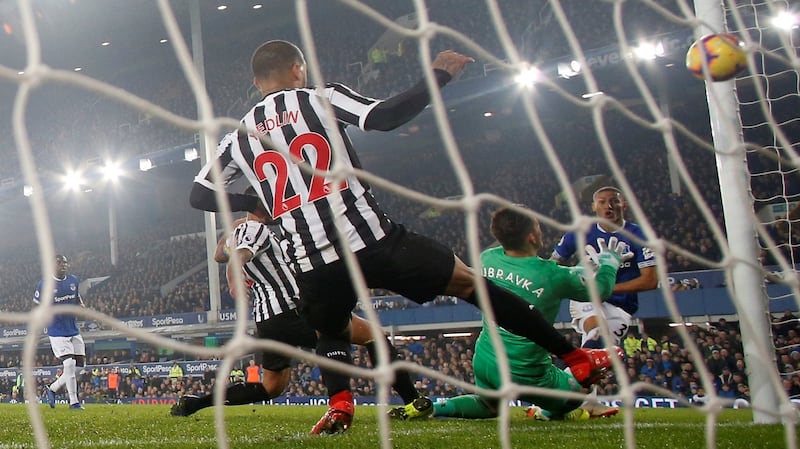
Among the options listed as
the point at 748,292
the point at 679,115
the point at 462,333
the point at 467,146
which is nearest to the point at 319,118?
the point at 748,292

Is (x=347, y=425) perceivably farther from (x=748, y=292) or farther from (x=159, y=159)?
(x=159, y=159)

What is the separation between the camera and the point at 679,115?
63.9 ft

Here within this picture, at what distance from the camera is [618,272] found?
498cm

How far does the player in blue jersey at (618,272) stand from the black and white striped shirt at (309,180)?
239 centimetres

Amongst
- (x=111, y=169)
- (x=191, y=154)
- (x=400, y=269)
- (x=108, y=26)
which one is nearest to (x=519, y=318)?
(x=400, y=269)

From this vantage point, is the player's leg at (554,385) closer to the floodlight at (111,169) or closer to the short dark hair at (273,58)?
the short dark hair at (273,58)

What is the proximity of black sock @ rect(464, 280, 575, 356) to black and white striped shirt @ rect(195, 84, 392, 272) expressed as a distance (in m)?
0.47

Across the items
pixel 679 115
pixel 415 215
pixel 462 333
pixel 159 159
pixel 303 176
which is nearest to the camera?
pixel 303 176

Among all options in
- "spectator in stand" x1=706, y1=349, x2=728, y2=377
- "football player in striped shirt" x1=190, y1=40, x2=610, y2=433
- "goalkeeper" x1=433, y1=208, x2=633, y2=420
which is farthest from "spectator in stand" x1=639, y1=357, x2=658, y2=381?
"football player in striped shirt" x1=190, y1=40, x2=610, y2=433

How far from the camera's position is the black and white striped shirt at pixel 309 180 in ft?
9.05

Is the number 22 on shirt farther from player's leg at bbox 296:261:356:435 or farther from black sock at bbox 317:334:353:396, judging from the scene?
black sock at bbox 317:334:353:396

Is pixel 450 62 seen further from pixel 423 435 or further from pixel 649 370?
pixel 649 370

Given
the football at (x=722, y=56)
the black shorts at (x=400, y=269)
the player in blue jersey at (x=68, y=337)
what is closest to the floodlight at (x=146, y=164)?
the player in blue jersey at (x=68, y=337)

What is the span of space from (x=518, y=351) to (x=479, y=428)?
414mm
